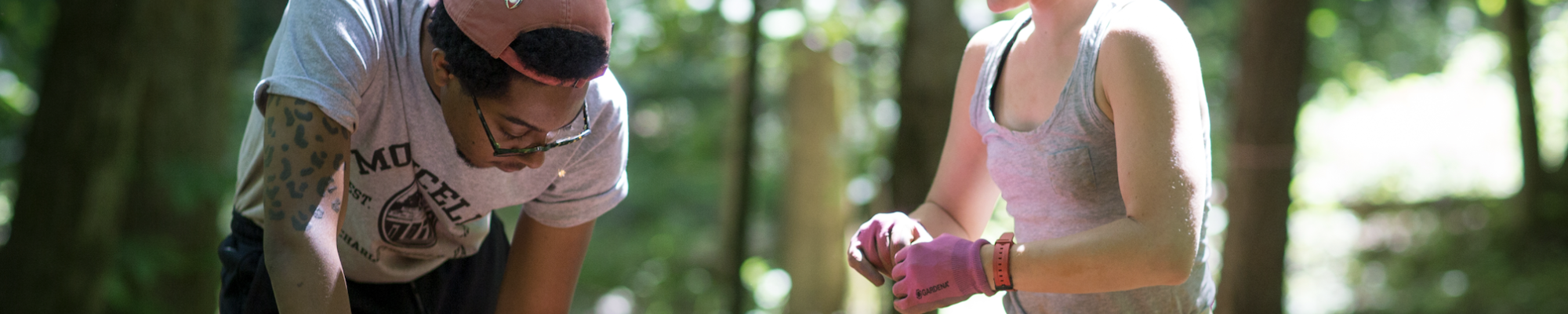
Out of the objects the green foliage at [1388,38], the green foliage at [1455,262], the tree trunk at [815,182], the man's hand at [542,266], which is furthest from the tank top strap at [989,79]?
the green foliage at [1455,262]

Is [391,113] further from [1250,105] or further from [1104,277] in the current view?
[1250,105]

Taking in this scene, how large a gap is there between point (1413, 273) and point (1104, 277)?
10.4 meters

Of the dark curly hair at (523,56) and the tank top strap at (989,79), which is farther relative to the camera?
the tank top strap at (989,79)

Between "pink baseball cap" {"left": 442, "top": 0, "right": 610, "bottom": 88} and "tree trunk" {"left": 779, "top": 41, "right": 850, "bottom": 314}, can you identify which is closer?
"pink baseball cap" {"left": 442, "top": 0, "right": 610, "bottom": 88}

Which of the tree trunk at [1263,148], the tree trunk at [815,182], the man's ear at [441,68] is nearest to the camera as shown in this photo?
the man's ear at [441,68]

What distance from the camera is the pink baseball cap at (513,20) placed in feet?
5.15

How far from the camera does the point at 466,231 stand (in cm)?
204

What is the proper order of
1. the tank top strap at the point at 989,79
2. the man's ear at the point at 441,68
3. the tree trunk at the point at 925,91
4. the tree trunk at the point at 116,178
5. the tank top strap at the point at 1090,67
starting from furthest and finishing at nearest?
the tree trunk at the point at 116,178 < the tree trunk at the point at 925,91 < the tank top strap at the point at 989,79 < the man's ear at the point at 441,68 < the tank top strap at the point at 1090,67

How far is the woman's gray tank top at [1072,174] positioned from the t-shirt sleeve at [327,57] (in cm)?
106

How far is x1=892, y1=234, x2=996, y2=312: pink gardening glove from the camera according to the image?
4.86ft

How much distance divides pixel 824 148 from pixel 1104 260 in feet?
20.4

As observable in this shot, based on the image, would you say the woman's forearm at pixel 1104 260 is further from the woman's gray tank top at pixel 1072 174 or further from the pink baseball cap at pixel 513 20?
the pink baseball cap at pixel 513 20

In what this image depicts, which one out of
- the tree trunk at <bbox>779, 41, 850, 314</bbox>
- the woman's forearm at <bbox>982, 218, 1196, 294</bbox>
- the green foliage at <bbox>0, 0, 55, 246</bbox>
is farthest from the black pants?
the tree trunk at <bbox>779, 41, 850, 314</bbox>

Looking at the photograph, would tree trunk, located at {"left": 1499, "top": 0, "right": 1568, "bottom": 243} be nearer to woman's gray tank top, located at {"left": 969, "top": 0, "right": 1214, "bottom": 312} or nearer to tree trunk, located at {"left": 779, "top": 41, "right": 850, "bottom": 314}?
tree trunk, located at {"left": 779, "top": 41, "right": 850, "bottom": 314}
